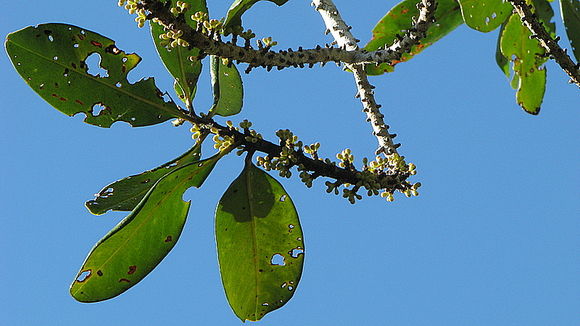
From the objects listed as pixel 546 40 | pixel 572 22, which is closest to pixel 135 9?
pixel 546 40

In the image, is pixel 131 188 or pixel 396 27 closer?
pixel 131 188

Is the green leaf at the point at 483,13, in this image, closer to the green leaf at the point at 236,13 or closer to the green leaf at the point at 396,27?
the green leaf at the point at 396,27

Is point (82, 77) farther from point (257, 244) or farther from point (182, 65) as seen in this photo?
point (257, 244)

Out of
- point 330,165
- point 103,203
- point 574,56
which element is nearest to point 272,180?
point 330,165

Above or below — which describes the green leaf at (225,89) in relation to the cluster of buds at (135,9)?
above

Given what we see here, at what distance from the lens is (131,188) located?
2.06 metres

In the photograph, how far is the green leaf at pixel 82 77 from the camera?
1980mm

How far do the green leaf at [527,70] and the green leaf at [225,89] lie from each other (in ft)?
4.01

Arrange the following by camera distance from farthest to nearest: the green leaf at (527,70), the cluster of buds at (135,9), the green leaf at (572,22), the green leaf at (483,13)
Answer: the green leaf at (527,70), the green leaf at (572,22), the green leaf at (483,13), the cluster of buds at (135,9)

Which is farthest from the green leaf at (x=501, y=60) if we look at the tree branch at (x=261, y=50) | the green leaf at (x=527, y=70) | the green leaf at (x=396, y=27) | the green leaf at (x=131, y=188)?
the green leaf at (x=131, y=188)

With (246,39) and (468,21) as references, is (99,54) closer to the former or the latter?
(246,39)

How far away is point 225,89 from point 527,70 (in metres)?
1.41

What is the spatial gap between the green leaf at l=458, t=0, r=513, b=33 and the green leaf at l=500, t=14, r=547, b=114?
1.32 feet

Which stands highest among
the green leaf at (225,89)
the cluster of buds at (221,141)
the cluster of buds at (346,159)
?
the green leaf at (225,89)
